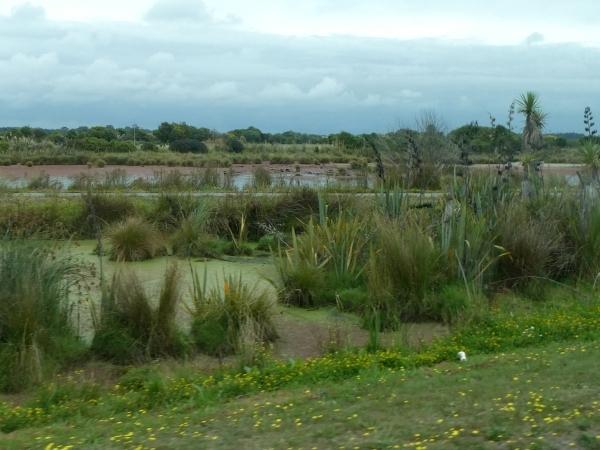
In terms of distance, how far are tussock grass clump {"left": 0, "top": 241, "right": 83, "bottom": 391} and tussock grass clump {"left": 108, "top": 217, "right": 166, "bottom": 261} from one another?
610 centimetres

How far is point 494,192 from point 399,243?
385 cm

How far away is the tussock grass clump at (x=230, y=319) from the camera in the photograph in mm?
10930

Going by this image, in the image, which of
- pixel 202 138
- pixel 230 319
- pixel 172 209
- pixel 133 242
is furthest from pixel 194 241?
pixel 202 138

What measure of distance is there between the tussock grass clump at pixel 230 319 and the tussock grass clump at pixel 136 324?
0.36m

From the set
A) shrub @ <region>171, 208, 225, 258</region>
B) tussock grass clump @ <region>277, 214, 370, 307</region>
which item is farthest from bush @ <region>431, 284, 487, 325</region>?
shrub @ <region>171, 208, 225, 258</region>

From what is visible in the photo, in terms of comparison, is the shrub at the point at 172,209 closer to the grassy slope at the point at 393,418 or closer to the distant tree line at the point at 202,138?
the distant tree line at the point at 202,138

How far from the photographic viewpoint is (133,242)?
17.2m

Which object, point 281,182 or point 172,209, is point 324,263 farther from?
point 281,182

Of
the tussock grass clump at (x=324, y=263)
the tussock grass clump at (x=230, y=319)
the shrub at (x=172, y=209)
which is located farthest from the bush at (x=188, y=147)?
the tussock grass clump at (x=230, y=319)

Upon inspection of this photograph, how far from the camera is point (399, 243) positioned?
41.7 feet

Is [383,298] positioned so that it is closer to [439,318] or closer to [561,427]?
[439,318]

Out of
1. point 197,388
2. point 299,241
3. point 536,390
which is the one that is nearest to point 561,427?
point 536,390

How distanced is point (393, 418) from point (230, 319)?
188 inches

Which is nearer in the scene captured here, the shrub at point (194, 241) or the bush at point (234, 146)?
the shrub at point (194, 241)
